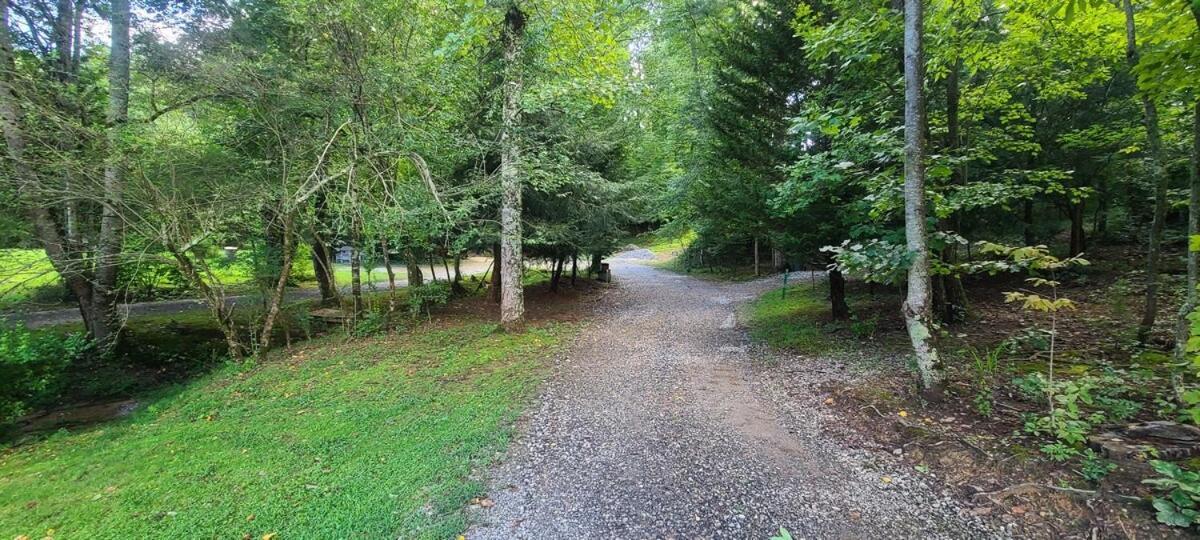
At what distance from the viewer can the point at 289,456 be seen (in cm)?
398

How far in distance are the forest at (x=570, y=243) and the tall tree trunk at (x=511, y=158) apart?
57 millimetres

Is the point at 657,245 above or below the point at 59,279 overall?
above

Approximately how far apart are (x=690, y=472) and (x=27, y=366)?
8.54 m

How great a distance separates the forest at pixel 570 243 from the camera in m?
3.22

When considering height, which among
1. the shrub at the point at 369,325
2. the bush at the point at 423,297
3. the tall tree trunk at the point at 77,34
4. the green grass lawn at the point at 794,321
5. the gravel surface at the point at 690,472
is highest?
the tall tree trunk at the point at 77,34

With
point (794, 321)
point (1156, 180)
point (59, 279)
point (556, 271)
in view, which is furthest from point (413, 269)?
point (1156, 180)

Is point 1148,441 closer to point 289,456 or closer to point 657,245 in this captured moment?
point 289,456

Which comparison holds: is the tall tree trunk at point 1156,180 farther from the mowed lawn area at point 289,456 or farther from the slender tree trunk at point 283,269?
the slender tree trunk at point 283,269

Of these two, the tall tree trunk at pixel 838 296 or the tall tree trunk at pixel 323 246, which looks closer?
the tall tree trunk at pixel 838 296

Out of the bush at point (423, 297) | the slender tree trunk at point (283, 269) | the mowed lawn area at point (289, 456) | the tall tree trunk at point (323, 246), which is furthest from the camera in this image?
the bush at point (423, 297)

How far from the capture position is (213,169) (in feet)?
23.2

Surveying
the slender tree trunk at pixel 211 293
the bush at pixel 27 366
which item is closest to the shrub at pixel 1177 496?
the slender tree trunk at pixel 211 293

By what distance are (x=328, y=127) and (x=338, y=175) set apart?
4.42 feet

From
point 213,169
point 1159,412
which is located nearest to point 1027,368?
point 1159,412
